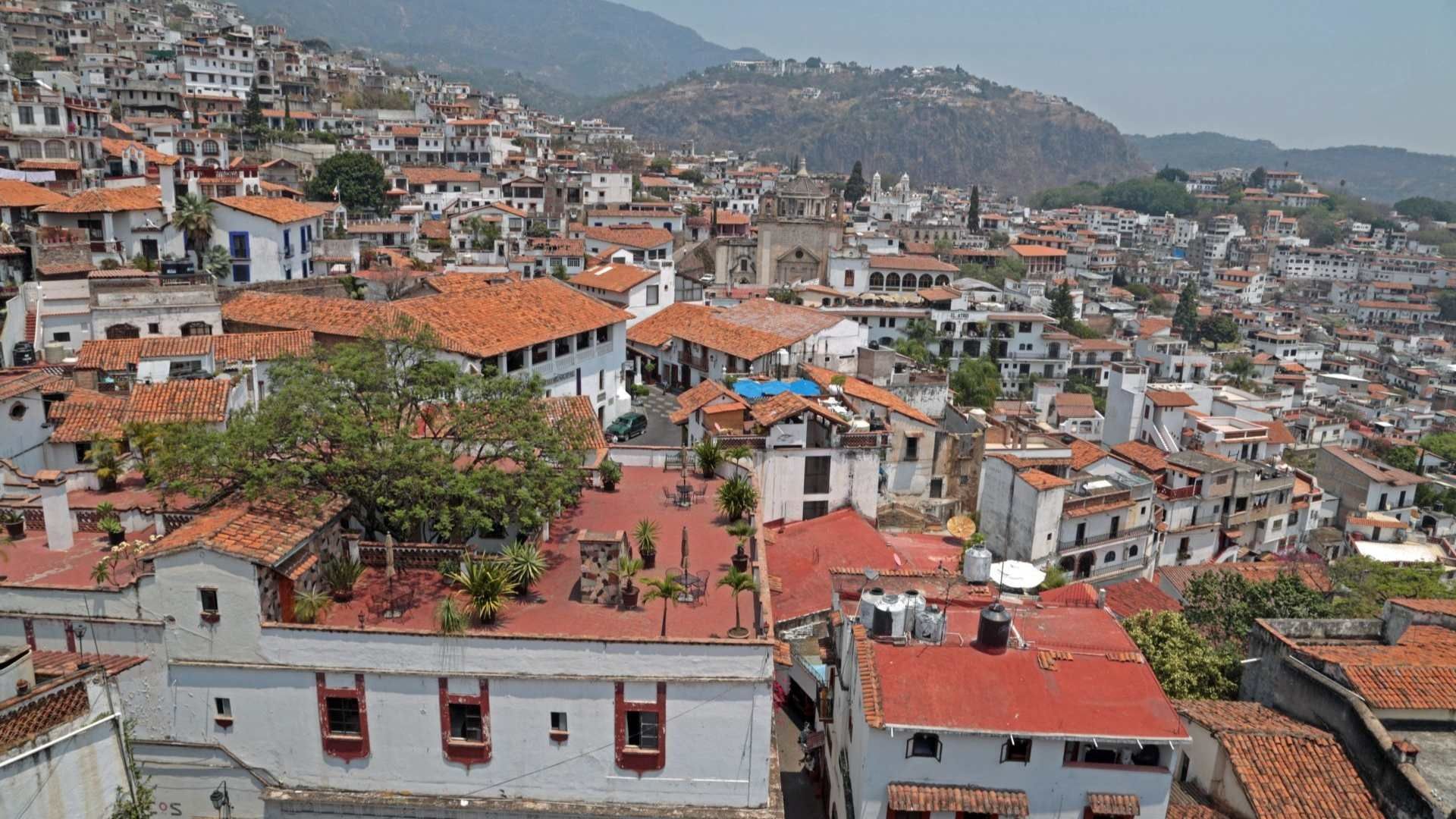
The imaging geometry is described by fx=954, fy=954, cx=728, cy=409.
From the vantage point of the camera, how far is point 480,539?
2192cm

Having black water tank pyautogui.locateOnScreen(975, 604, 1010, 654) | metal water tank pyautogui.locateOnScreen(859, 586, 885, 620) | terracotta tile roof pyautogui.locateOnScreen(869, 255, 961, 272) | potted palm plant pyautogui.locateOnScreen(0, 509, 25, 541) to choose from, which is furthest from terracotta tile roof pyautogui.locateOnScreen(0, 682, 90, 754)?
terracotta tile roof pyautogui.locateOnScreen(869, 255, 961, 272)

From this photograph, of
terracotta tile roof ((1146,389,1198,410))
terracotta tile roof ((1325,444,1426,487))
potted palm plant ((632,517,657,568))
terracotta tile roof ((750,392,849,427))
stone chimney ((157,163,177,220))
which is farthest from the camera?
terracotta tile roof ((1146,389,1198,410))

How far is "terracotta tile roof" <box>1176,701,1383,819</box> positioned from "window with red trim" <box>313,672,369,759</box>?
16.0m

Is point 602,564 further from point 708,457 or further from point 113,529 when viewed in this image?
point 113,529

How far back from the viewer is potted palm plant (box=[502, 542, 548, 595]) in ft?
59.6

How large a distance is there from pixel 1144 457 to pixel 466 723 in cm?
3850

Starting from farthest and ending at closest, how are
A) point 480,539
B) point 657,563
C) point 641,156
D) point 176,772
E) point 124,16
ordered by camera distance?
point 641,156 < point 124,16 < point 480,539 < point 657,563 < point 176,772

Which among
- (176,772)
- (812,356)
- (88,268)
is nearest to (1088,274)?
(812,356)

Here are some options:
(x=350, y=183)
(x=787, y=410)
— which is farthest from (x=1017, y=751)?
(x=350, y=183)

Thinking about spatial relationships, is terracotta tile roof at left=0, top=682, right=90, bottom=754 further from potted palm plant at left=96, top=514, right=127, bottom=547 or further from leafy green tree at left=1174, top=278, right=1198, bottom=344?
leafy green tree at left=1174, top=278, right=1198, bottom=344

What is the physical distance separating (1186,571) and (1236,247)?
16662 cm

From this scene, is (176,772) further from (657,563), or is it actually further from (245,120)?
(245,120)

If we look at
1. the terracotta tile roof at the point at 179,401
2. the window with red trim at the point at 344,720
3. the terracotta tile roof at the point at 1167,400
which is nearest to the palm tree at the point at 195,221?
the terracotta tile roof at the point at 179,401

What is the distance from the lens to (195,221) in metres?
43.0
